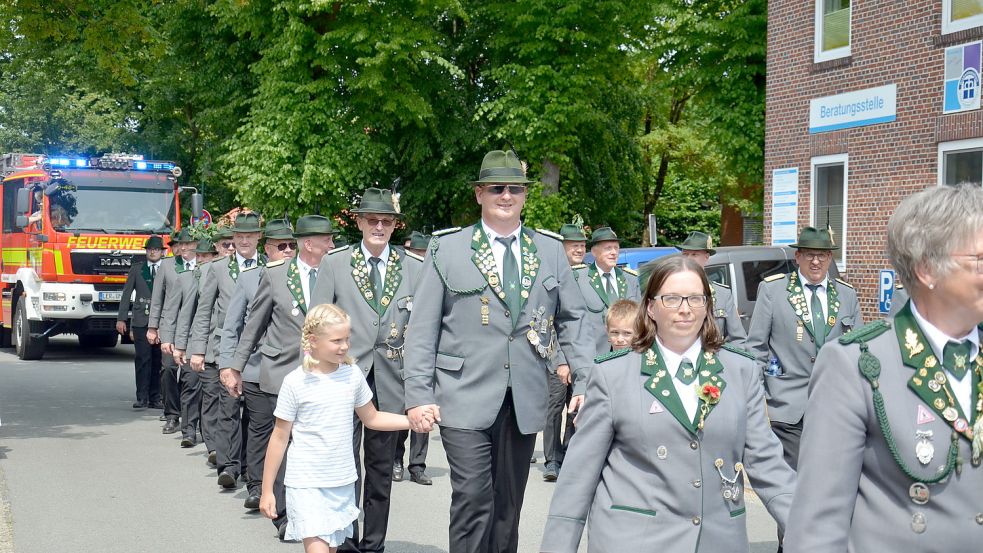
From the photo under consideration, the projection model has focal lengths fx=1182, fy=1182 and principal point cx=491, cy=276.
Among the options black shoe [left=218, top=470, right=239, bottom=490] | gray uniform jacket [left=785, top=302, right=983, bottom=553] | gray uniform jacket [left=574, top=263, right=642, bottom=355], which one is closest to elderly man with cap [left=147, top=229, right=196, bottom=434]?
black shoe [left=218, top=470, right=239, bottom=490]

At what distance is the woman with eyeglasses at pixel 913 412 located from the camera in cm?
254

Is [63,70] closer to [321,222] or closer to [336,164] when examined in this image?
[336,164]

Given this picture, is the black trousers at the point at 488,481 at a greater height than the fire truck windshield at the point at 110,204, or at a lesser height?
lesser

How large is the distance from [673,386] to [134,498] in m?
6.79

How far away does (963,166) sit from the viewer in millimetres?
17297

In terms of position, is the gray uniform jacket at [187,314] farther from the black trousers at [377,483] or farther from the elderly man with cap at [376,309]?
the black trousers at [377,483]

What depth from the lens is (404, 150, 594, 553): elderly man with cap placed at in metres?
5.59

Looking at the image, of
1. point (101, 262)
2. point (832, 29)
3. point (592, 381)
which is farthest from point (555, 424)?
point (101, 262)

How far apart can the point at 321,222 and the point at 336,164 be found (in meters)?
19.3

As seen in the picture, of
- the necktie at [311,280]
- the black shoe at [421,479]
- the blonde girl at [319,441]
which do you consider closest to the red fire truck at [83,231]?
the black shoe at [421,479]

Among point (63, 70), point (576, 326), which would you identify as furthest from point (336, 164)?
point (576, 326)

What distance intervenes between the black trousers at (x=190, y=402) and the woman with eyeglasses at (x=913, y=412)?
406 inches

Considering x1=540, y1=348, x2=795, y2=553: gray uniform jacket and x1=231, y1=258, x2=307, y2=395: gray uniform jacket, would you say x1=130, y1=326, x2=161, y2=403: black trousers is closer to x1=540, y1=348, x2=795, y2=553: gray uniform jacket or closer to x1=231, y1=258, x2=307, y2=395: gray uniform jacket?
x1=231, y1=258, x2=307, y2=395: gray uniform jacket

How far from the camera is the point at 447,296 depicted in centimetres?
584
